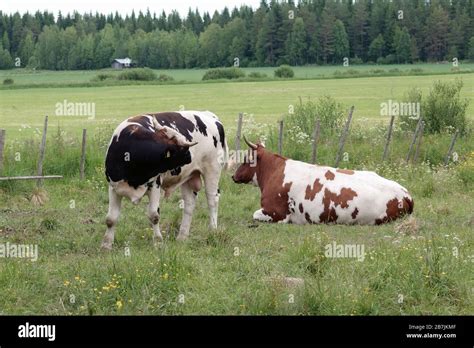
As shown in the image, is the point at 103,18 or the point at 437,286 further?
the point at 103,18

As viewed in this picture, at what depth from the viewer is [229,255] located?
9422 mm

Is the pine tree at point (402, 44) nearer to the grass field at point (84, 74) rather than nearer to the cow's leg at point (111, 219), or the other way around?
the grass field at point (84, 74)

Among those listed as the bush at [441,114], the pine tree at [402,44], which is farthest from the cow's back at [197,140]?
the pine tree at [402,44]

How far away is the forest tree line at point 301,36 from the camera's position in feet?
234

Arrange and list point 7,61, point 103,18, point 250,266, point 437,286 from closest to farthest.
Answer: point 437,286
point 250,266
point 7,61
point 103,18

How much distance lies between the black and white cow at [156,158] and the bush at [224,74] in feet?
181

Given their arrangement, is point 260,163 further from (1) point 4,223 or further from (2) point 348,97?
(2) point 348,97

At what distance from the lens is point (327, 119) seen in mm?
22922

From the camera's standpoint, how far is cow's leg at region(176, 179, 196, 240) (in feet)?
36.7

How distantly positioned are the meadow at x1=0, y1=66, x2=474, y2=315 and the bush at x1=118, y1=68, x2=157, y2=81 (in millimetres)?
42674

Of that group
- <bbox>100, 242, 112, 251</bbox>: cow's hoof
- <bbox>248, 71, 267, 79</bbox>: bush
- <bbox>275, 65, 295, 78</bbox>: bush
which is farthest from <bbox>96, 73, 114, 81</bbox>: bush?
<bbox>100, 242, 112, 251</bbox>: cow's hoof

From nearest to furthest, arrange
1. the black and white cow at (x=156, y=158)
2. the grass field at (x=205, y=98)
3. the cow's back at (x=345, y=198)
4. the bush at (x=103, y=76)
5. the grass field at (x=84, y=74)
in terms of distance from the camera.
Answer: the black and white cow at (x=156, y=158)
the cow's back at (x=345, y=198)
the grass field at (x=205, y=98)
the bush at (x=103, y=76)
the grass field at (x=84, y=74)
